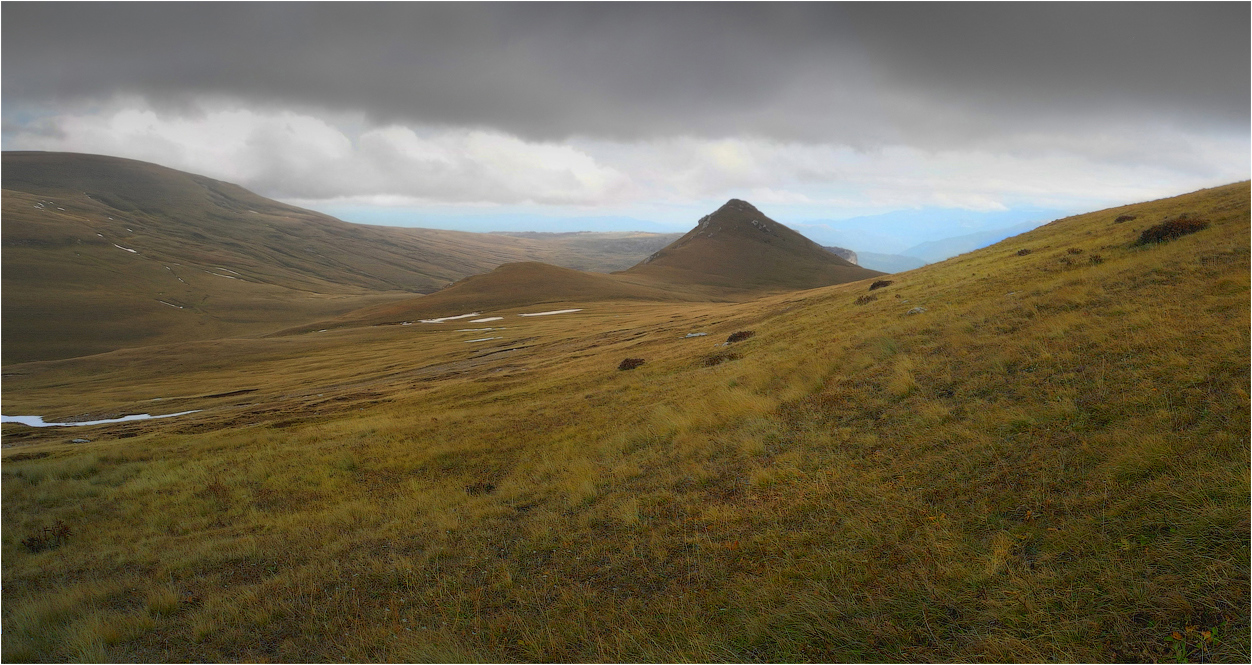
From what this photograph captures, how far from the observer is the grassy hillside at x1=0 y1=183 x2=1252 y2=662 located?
557 centimetres

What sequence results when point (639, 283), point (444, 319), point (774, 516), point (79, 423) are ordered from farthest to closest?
point (639, 283)
point (444, 319)
point (79, 423)
point (774, 516)

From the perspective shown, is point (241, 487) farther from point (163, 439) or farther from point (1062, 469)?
point (1062, 469)

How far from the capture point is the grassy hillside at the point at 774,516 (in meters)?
5.57

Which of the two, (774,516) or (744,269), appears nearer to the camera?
(774,516)

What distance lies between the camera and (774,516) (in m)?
8.09

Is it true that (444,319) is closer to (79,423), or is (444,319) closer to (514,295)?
(514,295)

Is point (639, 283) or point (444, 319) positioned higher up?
point (639, 283)

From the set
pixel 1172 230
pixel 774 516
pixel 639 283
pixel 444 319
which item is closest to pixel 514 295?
pixel 444 319

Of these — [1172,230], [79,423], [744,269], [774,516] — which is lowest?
[79,423]

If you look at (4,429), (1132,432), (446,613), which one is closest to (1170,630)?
(1132,432)

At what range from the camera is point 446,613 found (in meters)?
7.43

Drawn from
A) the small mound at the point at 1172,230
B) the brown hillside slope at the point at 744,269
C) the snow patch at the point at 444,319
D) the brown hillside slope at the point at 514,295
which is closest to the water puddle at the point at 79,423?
the snow patch at the point at 444,319

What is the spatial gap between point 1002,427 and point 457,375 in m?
38.7

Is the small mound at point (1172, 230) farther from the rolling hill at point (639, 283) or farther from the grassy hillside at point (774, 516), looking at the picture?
the rolling hill at point (639, 283)
